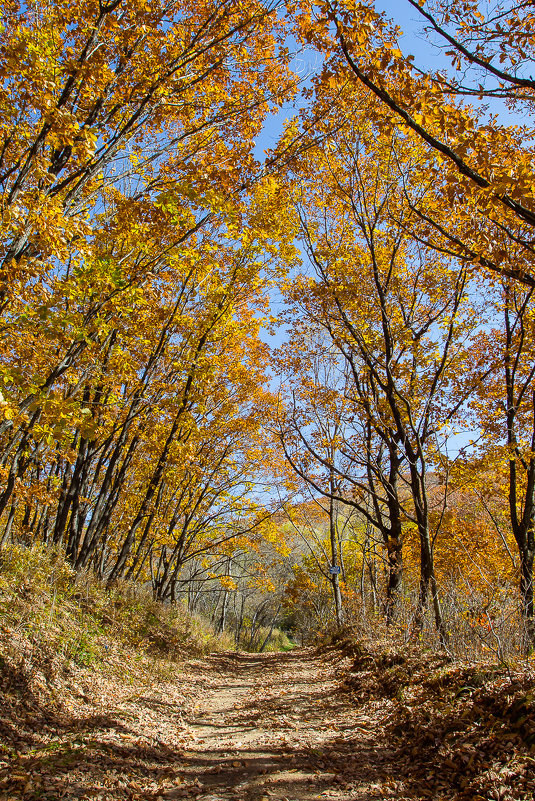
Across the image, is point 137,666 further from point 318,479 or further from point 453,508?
point 453,508

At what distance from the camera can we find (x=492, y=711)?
3.73m

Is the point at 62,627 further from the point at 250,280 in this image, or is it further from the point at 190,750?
the point at 250,280

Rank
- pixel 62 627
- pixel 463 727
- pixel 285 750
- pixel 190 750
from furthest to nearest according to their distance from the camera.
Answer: pixel 62 627 < pixel 190 750 < pixel 285 750 < pixel 463 727

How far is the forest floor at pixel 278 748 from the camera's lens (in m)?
3.24

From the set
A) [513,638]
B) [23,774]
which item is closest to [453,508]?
[513,638]

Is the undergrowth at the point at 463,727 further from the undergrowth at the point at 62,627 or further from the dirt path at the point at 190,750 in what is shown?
the undergrowth at the point at 62,627

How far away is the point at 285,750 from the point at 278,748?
0.10 m

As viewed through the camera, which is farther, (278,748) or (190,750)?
(190,750)

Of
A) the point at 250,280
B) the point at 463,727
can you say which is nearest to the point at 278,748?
the point at 463,727

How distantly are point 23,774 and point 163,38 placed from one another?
24.3 feet

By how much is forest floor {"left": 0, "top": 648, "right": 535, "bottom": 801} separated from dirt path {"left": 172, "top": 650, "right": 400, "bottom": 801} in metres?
0.02

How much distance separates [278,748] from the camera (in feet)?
14.6

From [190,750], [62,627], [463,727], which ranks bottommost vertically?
[190,750]

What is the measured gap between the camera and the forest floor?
10.6ft
